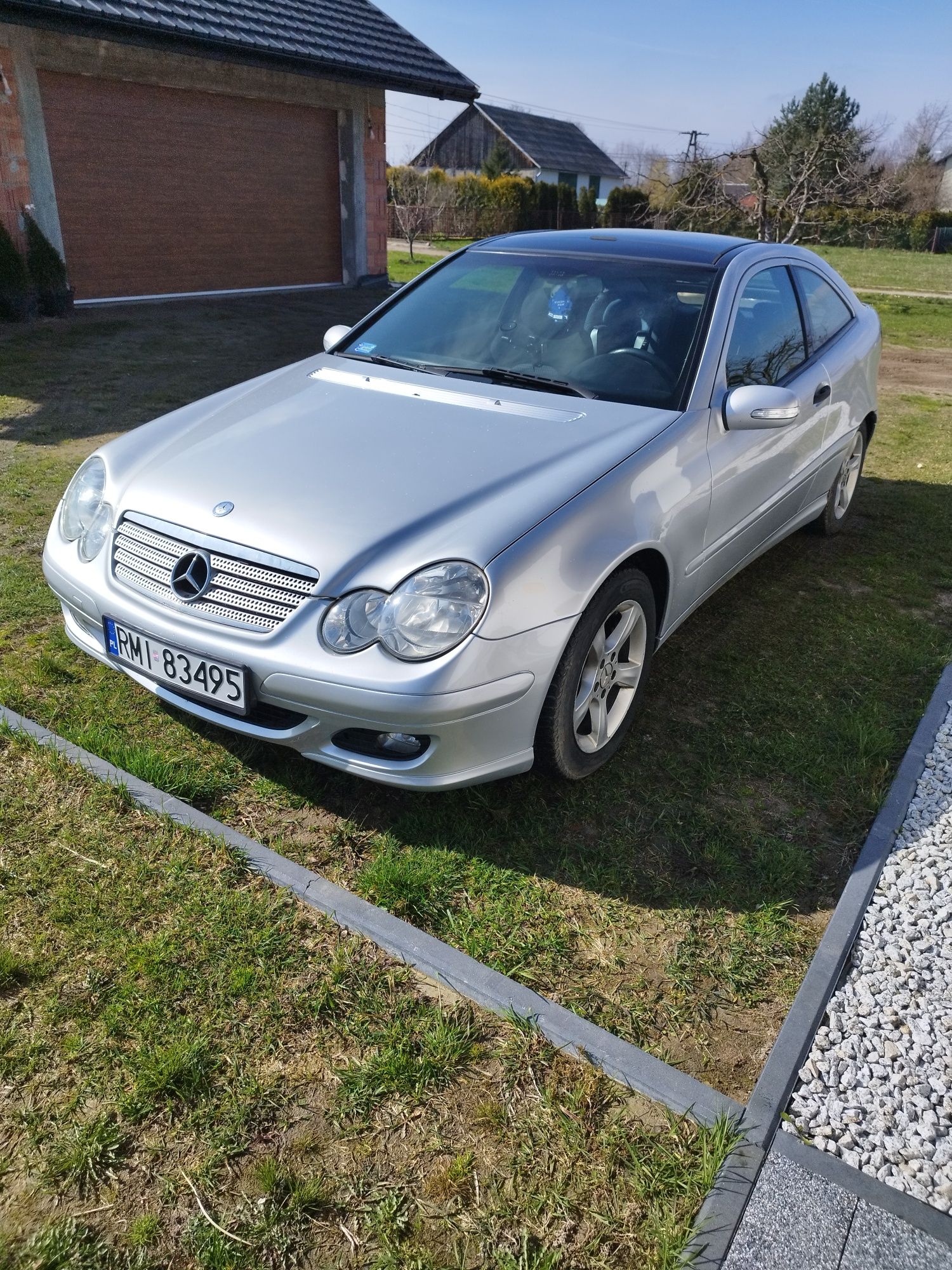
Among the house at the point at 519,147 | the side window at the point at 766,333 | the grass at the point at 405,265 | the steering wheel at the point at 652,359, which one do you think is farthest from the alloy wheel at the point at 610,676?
the house at the point at 519,147

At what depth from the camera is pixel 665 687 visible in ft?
12.2

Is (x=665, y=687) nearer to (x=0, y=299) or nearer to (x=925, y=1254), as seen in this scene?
(x=925, y=1254)

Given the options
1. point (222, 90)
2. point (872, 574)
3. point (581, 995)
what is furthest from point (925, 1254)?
point (222, 90)

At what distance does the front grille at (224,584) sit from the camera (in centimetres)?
253

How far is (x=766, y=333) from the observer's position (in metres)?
3.90

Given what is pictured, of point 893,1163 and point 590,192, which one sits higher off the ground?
point 590,192

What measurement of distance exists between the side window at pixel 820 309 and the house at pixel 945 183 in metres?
56.5

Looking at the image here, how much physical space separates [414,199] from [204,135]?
61.2 feet

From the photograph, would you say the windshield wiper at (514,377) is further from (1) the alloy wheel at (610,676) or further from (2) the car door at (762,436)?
(1) the alloy wheel at (610,676)

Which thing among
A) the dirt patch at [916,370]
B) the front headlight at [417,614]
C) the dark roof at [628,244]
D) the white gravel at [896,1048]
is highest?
the dark roof at [628,244]

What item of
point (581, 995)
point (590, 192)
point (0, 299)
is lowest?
point (581, 995)

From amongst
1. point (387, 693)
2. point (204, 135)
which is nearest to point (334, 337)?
point (387, 693)

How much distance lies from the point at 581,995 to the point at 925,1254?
2.76ft

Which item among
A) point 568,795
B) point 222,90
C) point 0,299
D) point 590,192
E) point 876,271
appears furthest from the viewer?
point 590,192
